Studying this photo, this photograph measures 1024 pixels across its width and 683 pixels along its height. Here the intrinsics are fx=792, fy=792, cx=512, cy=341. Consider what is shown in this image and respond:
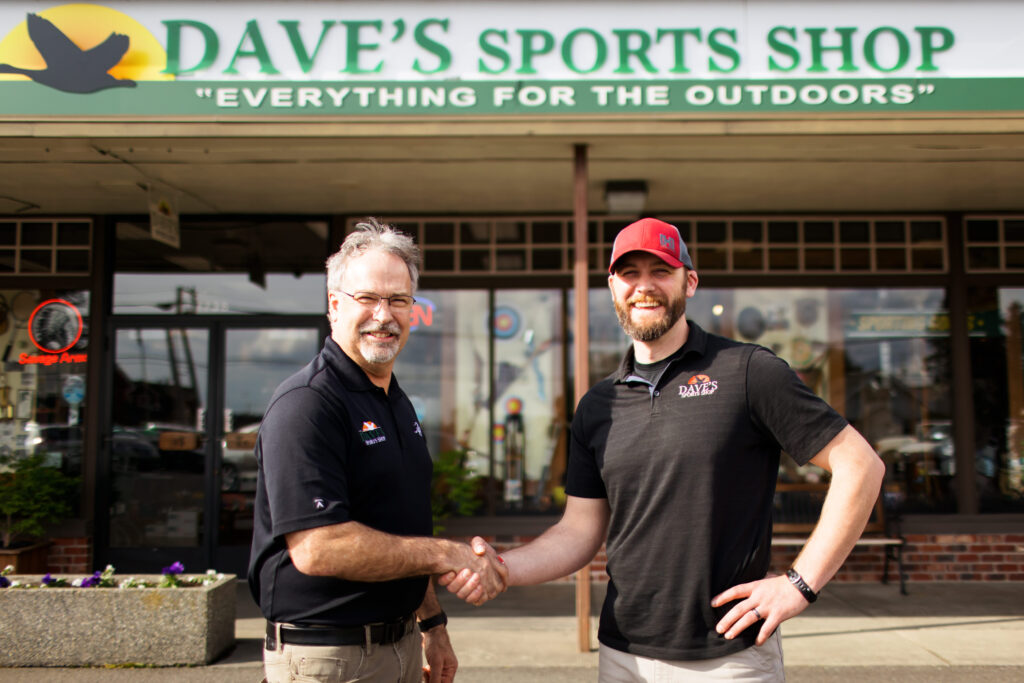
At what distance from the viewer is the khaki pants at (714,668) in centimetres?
215

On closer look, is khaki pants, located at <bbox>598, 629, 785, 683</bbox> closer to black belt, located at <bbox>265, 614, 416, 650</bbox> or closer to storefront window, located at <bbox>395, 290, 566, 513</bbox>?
black belt, located at <bbox>265, 614, 416, 650</bbox>

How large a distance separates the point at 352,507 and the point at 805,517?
20.0 feet

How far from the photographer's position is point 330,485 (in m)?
2.16

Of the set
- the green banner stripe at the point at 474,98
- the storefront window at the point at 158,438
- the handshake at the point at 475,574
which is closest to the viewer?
the handshake at the point at 475,574

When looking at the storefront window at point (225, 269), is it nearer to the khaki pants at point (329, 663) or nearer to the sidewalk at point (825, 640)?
the sidewalk at point (825, 640)

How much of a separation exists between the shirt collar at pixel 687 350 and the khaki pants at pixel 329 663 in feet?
3.60

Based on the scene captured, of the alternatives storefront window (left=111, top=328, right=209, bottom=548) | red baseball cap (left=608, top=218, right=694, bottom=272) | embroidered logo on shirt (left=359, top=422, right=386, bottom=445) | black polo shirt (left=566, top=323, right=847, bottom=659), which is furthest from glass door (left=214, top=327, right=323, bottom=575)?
black polo shirt (left=566, top=323, right=847, bottom=659)

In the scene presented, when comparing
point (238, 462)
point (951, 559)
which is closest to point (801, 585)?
point (951, 559)

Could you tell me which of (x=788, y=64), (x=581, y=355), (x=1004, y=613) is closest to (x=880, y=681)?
(x=1004, y=613)

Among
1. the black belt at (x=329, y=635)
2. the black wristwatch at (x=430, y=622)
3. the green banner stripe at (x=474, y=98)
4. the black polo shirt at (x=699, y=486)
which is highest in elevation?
the green banner stripe at (x=474, y=98)

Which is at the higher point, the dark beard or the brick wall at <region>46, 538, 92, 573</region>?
the dark beard

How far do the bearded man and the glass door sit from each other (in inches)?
219

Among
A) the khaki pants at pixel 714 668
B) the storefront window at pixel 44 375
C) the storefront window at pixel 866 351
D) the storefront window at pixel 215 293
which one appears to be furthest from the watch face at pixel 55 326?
the khaki pants at pixel 714 668

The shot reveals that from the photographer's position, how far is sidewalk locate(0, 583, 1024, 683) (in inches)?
189
